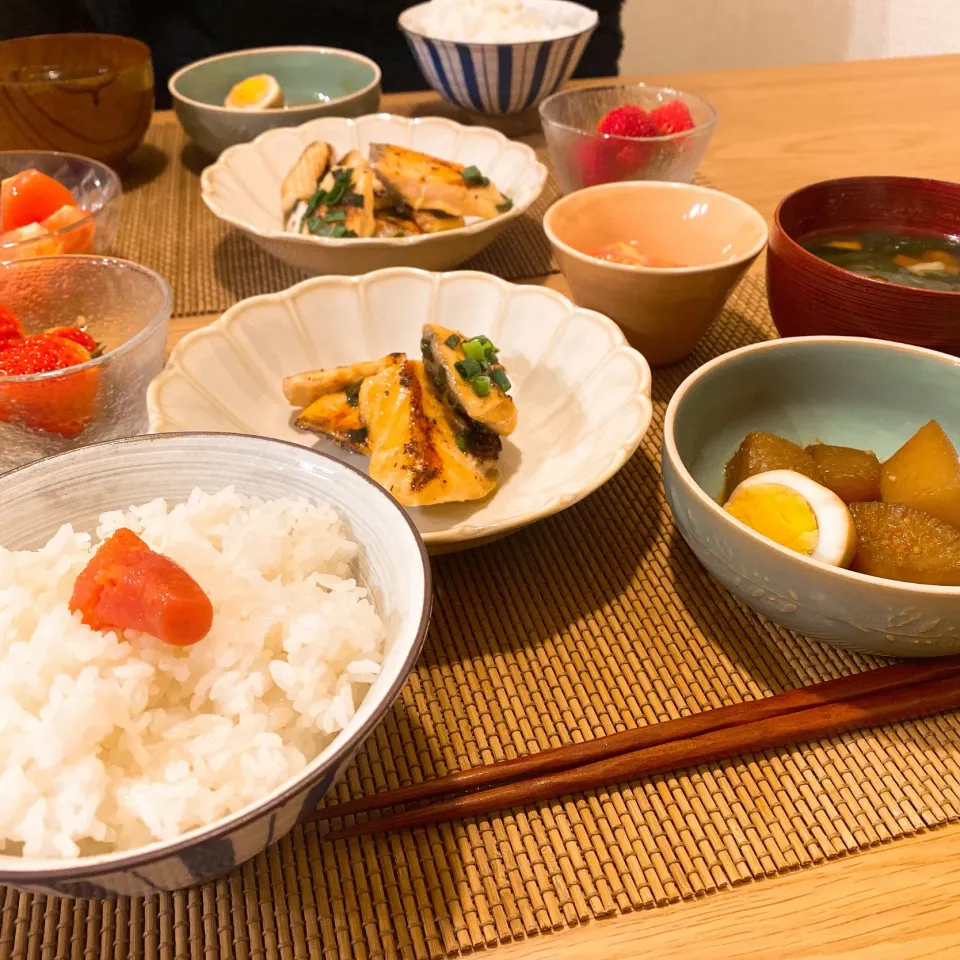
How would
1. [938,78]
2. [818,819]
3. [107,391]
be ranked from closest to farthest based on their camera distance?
[818,819] → [107,391] → [938,78]

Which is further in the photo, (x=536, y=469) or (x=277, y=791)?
(x=536, y=469)

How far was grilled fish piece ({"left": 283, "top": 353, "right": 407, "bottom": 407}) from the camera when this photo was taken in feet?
4.61

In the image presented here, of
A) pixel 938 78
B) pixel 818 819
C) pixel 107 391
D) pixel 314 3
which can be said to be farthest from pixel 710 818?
pixel 314 3

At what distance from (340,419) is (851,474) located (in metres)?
0.84

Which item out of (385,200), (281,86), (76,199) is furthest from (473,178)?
(281,86)

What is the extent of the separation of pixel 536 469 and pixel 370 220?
0.80m

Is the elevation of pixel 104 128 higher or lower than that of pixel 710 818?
higher

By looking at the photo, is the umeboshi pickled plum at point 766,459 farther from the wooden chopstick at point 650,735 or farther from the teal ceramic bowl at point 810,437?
the wooden chopstick at point 650,735

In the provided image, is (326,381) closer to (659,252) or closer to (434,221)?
(434,221)

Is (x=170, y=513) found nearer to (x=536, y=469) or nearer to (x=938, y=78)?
(x=536, y=469)

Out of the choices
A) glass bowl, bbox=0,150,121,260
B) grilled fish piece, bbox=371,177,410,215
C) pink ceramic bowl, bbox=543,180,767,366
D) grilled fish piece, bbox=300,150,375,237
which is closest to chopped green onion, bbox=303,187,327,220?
grilled fish piece, bbox=300,150,375,237

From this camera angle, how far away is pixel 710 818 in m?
0.90

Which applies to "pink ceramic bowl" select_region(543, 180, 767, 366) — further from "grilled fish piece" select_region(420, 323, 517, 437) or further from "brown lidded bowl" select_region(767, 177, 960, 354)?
"grilled fish piece" select_region(420, 323, 517, 437)

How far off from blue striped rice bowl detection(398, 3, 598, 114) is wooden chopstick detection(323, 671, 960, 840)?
2133 mm
